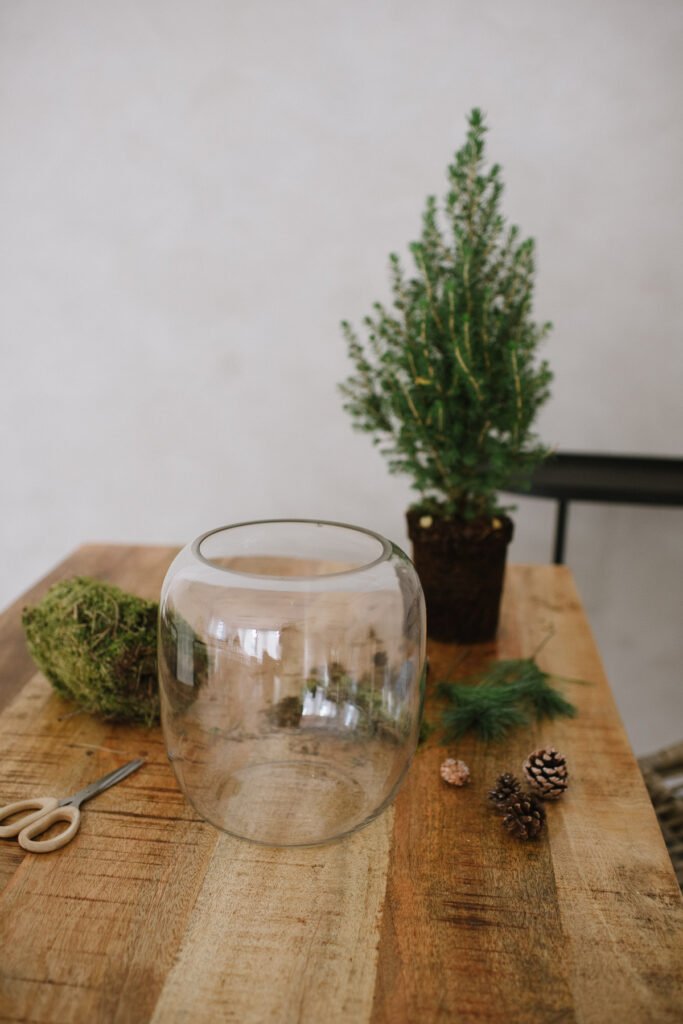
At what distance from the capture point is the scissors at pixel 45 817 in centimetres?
63

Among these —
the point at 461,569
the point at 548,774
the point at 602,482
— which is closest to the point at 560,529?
the point at 602,482

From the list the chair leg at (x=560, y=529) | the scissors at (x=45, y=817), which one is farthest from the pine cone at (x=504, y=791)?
the chair leg at (x=560, y=529)

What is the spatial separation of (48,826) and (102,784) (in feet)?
0.18

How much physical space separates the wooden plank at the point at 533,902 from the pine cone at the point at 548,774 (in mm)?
17

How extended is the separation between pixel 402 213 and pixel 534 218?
0.26 meters

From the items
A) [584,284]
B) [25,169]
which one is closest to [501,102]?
[584,284]

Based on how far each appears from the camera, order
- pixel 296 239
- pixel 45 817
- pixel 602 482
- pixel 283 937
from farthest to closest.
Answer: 1. pixel 296 239
2. pixel 602 482
3. pixel 45 817
4. pixel 283 937

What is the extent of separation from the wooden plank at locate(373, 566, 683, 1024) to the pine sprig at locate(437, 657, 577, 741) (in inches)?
0.7

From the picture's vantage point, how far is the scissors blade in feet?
2.24

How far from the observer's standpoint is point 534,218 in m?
1.66

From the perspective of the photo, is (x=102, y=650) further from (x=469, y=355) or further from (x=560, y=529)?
(x=560, y=529)

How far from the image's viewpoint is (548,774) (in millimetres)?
709

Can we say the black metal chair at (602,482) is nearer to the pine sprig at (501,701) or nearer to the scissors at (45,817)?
the pine sprig at (501,701)

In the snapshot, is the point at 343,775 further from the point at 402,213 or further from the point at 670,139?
the point at 670,139
